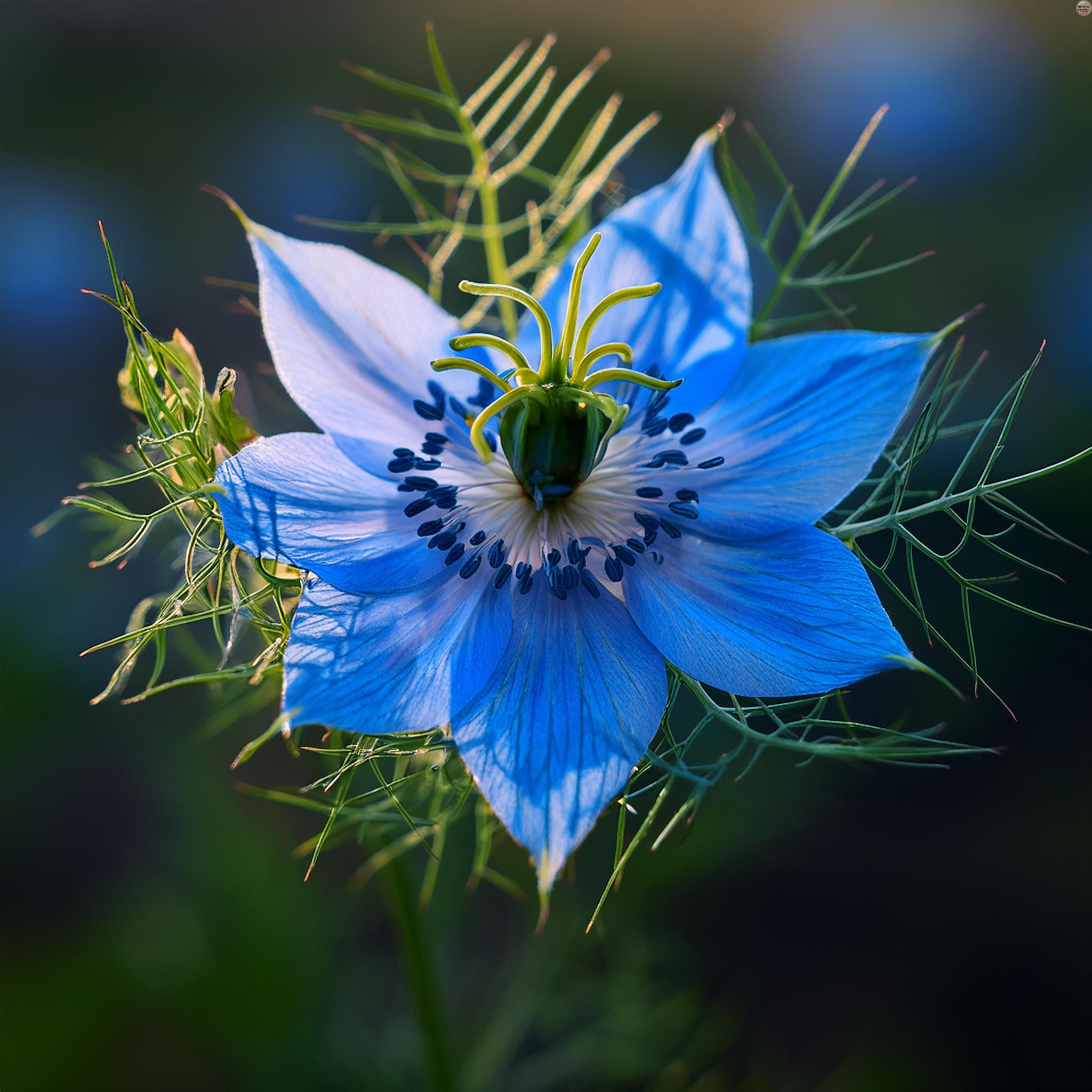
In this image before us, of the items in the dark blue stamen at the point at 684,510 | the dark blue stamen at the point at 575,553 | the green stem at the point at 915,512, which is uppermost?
the green stem at the point at 915,512

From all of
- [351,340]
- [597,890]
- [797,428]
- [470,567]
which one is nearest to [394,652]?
[470,567]

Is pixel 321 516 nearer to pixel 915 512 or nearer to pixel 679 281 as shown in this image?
pixel 679 281

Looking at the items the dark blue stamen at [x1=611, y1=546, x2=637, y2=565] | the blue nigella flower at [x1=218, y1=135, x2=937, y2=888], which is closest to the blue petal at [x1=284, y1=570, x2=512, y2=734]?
the blue nigella flower at [x1=218, y1=135, x2=937, y2=888]

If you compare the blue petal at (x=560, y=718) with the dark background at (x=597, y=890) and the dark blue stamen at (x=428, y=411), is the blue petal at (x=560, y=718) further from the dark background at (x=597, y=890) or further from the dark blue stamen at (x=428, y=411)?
the dark background at (x=597, y=890)

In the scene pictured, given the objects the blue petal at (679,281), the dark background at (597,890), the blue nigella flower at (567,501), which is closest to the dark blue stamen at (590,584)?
the blue nigella flower at (567,501)

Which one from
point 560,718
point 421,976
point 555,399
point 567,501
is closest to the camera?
point 560,718

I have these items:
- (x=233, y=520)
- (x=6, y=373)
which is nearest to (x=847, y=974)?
(x=233, y=520)

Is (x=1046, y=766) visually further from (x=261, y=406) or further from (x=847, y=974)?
(x=261, y=406)
